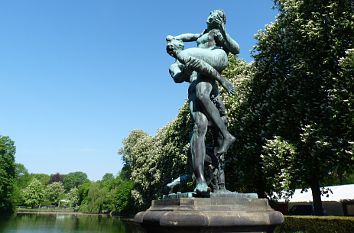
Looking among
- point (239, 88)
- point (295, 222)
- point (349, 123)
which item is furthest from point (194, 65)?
point (239, 88)

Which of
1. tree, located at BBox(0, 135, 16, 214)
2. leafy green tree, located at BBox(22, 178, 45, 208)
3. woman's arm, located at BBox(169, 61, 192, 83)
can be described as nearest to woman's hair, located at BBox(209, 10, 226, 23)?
woman's arm, located at BBox(169, 61, 192, 83)

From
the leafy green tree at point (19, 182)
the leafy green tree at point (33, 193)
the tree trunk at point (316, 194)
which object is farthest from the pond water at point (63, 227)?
the leafy green tree at point (33, 193)

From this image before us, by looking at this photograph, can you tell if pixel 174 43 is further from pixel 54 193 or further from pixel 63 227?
pixel 54 193

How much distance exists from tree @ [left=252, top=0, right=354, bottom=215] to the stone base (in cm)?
1155

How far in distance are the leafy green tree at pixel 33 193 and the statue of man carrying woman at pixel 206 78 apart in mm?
128231

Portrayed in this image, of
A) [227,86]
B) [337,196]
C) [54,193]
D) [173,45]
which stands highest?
[54,193]

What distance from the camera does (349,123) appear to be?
1659 centimetres

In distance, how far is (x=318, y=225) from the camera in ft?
58.3

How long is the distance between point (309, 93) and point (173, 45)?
1468cm

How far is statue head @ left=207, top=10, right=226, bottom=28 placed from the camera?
7004mm

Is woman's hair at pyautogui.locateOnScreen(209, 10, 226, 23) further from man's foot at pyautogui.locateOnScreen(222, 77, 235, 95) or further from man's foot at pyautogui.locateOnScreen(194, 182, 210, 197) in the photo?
man's foot at pyautogui.locateOnScreen(194, 182, 210, 197)

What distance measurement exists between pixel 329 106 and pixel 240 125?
23.3ft

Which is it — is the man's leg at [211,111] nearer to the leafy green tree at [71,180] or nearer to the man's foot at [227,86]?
the man's foot at [227,86]

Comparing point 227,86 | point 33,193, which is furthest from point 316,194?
point 33,193
